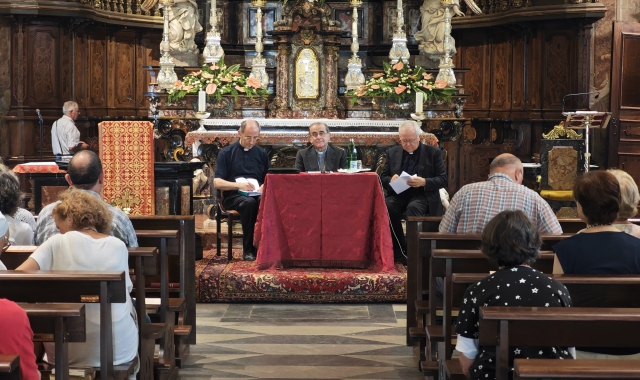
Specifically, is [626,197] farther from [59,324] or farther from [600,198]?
[59,324]

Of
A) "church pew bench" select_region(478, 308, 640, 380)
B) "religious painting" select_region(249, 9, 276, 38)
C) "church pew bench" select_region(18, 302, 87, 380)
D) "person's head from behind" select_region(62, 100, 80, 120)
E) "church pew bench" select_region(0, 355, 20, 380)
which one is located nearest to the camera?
"church pew bench" select_region(0, 355, 20, 380)

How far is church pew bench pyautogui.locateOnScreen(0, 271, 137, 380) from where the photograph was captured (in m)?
3.40

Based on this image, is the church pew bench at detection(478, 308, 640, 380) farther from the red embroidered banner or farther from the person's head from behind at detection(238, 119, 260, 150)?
the person's head from behind at detection(238, 119, 260, 150)

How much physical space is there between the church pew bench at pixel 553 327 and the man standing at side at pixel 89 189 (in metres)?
2.10

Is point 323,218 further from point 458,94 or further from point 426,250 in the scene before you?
point 458,94

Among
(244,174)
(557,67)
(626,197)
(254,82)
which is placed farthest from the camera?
(557,67)

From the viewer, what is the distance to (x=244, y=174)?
7.93 meters

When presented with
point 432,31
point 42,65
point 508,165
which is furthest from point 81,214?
point 42,65

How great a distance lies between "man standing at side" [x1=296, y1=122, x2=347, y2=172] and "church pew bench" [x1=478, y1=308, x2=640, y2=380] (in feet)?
16.5

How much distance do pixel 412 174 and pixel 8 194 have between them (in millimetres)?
3739

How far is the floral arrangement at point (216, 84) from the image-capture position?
33.2 feet

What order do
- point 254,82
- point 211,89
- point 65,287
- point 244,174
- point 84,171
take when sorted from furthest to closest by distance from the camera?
1. point 254,82
2. point 211,89
3. point 244,174
4. point 84,171
5. point 65,287

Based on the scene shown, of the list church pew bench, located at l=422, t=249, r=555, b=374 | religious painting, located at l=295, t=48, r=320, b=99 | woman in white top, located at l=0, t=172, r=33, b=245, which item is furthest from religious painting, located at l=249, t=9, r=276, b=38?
church pew bench, located at l=422, t=249, r=555, b=374

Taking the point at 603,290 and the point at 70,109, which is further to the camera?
the point at 70,109
